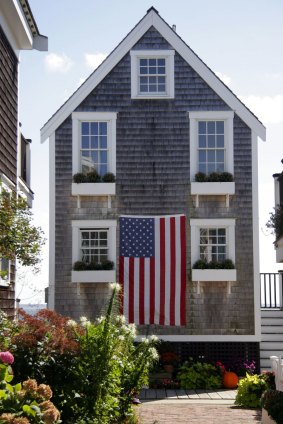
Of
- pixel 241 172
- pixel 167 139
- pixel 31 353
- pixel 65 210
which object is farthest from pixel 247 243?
pixel 31 353

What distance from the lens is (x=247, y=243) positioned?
71.9ft

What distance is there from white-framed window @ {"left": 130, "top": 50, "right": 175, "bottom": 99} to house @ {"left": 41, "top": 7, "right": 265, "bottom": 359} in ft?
0.09

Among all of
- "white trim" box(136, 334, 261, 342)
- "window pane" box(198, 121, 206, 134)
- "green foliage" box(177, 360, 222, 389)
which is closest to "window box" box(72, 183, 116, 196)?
"window pane" box(198, 121, 206, 134)

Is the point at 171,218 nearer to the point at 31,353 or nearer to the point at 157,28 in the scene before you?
the point at 157,28

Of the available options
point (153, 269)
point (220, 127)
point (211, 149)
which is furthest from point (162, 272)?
point (220, 127)

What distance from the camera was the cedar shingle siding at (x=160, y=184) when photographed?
21.8m

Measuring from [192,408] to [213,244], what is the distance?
6.33 meters

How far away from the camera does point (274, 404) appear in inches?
482

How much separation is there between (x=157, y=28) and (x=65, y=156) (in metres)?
4.36

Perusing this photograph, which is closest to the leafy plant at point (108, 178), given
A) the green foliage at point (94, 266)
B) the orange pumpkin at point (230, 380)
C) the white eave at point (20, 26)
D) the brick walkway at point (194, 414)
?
the green foliage at point (94, 266)

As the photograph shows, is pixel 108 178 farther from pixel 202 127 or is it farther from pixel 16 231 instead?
pixel 16 231

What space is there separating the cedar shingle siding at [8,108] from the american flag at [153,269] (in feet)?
20.8

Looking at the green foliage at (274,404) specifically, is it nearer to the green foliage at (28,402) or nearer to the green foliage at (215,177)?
the green foliage at (28,402)

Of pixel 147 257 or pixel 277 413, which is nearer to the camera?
pixel 277 413
